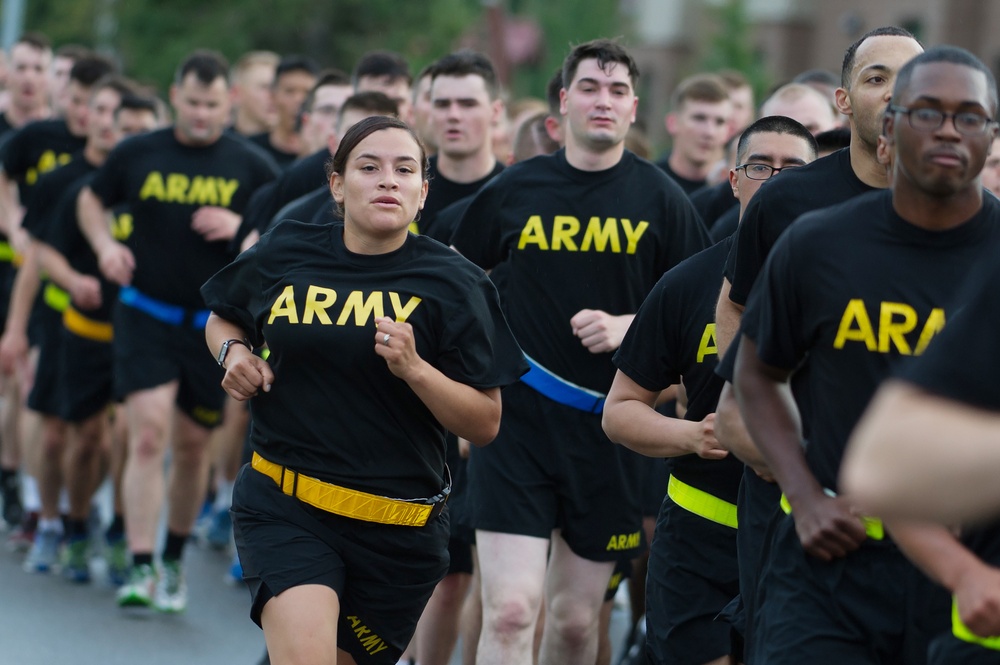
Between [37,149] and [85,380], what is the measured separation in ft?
8.33

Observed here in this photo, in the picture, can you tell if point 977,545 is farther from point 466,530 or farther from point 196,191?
point 196,191

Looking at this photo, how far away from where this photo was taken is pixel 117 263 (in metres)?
9.62

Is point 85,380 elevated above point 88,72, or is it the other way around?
point 88,72

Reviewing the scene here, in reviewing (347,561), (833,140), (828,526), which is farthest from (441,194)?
(828,526)

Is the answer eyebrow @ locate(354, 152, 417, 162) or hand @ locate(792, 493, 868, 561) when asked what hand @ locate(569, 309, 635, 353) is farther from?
hand @ locate(792, 493, 868, 561)

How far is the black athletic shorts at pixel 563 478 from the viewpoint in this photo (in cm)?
705

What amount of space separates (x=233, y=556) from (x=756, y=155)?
241 inches

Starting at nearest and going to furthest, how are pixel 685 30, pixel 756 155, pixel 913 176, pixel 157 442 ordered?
pixel 913 176 → pixel 756 155 → pixel 157 442 → pixel 685 30

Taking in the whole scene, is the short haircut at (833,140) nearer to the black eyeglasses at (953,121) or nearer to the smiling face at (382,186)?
the smiling face at (382,186)

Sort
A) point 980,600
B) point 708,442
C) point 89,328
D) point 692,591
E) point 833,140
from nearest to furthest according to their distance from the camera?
1. point 980,600
2. point 708,442
3. point 692,591
4. point 833,140
5. point 89,328

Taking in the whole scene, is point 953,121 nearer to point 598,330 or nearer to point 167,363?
point 598,330

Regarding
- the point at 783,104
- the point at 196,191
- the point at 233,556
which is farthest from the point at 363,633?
the point at 233,556

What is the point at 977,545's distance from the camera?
373cm

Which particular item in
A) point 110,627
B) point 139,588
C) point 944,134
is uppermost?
point 944,134
